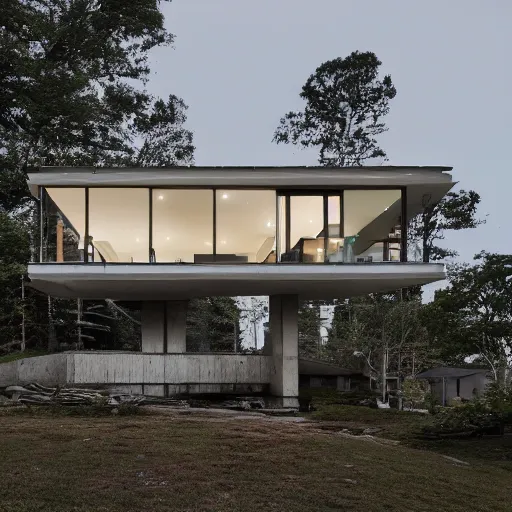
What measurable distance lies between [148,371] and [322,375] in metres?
9.90

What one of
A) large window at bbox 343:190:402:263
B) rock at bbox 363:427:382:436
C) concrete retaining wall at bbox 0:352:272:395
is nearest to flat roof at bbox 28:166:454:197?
large window at bbox 343:190:402:263

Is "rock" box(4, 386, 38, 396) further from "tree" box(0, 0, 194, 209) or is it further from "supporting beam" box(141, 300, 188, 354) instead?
"tree" box(0, 0, 194, 209)

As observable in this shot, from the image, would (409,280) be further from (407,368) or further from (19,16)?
(19,16)

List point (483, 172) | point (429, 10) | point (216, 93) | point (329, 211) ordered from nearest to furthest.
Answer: point (329, 211)
point (429, 10)
point (216, 93)
point (483, 172)

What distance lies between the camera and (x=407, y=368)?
99.6 ft

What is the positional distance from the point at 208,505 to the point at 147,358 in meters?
11.2

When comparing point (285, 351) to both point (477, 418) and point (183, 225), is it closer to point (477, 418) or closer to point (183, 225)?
point (183, 225)

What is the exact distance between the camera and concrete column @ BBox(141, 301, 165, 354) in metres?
19.6

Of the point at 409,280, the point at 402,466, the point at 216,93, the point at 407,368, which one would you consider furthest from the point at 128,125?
the point at 216,93

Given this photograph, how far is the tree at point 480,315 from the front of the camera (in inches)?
1103

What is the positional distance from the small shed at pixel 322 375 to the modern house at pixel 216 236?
722 centimetres

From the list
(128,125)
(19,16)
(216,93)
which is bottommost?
(128,125)

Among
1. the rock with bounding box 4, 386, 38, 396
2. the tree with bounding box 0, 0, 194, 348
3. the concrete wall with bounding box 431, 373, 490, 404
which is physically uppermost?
the tree with bounding box 0, 0, 194, 348

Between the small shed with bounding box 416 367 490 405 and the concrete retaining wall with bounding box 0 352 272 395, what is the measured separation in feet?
49.4
